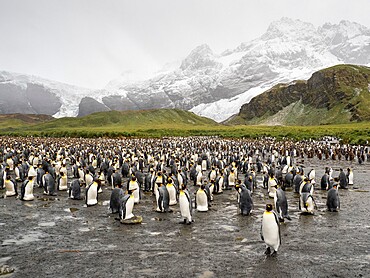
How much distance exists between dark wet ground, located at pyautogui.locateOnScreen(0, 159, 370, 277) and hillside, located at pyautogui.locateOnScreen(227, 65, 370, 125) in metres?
116

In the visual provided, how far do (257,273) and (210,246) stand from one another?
1737 mm

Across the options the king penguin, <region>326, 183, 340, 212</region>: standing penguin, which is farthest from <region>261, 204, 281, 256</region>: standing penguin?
<region>326, 183, 340, 212</region>: standing penguin

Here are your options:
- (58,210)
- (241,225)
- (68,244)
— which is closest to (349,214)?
(241,225)

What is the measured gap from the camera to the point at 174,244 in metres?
8.27

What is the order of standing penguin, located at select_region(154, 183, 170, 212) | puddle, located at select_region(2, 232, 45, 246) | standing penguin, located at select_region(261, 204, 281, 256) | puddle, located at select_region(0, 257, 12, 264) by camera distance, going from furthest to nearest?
standing penguin, located at select_region(154, 183, 170, 212) → puddle, located at select_region(2, 232, 45, 246) → standing penguin, located at select_region(261, 204, 281, 256) → puddle, located at select_region(0, 257, 12, 264)

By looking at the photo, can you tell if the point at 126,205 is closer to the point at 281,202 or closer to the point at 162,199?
the point at 162,199

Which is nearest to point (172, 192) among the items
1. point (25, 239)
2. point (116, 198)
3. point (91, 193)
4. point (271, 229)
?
point (116, 198)

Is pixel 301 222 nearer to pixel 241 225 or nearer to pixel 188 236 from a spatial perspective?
pixel 241 225

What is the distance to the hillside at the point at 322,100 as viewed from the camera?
12562cm

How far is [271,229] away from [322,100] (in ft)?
492

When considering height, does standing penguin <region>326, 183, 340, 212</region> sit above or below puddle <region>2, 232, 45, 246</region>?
above

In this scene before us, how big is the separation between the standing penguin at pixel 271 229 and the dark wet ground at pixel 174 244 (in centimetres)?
29

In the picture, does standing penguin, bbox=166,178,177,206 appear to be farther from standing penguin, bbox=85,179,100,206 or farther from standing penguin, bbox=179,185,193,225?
standing penguin, bbox=85,179,100,206

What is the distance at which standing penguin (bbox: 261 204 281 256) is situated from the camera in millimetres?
7410
